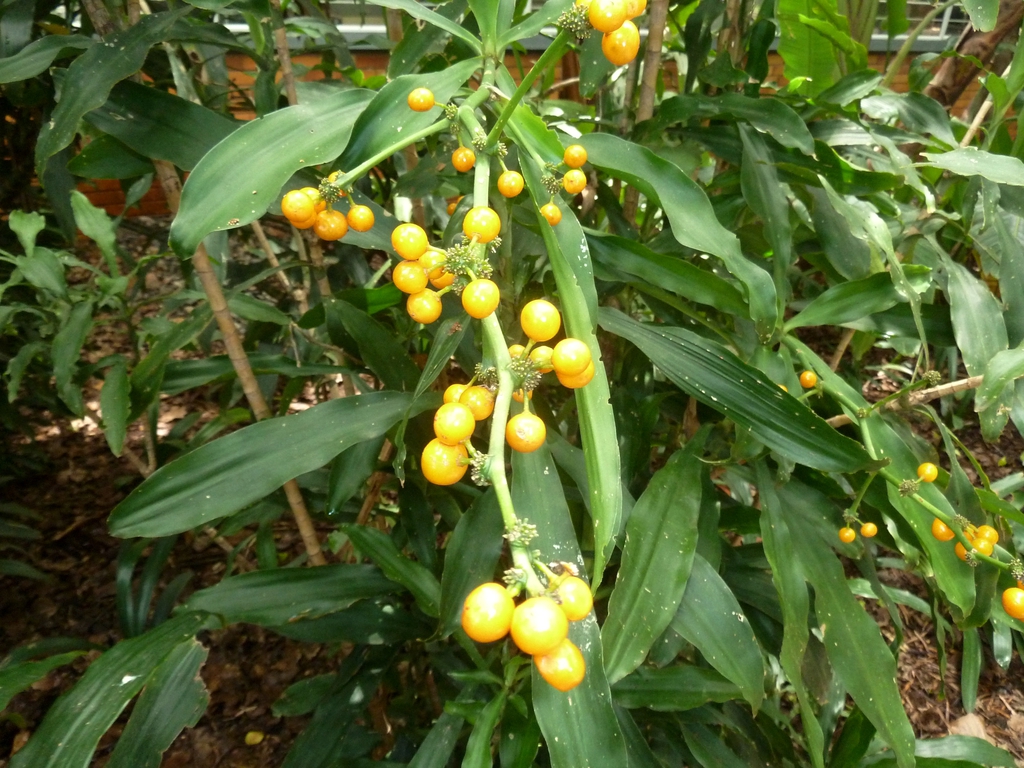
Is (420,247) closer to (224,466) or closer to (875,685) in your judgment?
(224,466)

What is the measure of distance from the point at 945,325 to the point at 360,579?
799 mm

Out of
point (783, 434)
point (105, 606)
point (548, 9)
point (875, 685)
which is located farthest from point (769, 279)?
point (105, 606)

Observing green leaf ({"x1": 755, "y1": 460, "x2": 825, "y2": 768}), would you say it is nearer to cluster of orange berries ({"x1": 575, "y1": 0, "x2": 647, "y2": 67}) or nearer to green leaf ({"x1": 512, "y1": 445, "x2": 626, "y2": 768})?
green leaf ({"x1": 512, "y1": 445, "x2": 626, "y2": 768})

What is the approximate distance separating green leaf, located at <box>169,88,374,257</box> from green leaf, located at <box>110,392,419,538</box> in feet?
0.67

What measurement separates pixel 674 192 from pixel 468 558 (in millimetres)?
399

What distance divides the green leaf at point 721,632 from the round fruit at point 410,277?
41 cm

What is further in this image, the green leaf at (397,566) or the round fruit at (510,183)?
the green leaf at (397,566)

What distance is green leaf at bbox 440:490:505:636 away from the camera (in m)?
0.64

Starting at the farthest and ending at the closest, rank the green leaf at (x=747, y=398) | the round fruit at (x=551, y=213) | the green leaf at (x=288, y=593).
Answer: the green leaf at (x=288, y=593) → the green leaf at (x=747, y=398) → the round fruit at (x=551, y=213)

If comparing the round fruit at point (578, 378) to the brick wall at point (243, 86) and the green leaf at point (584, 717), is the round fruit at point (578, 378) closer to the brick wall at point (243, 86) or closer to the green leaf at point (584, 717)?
the green leaf at point (584, 717)

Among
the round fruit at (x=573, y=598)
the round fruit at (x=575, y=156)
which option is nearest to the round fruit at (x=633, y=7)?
the round fruit at (x=575, y=156)

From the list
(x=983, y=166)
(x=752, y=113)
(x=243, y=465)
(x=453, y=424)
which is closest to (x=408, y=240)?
(x=453, y=424)

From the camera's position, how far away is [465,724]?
73cm

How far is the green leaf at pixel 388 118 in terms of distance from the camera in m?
0.50
